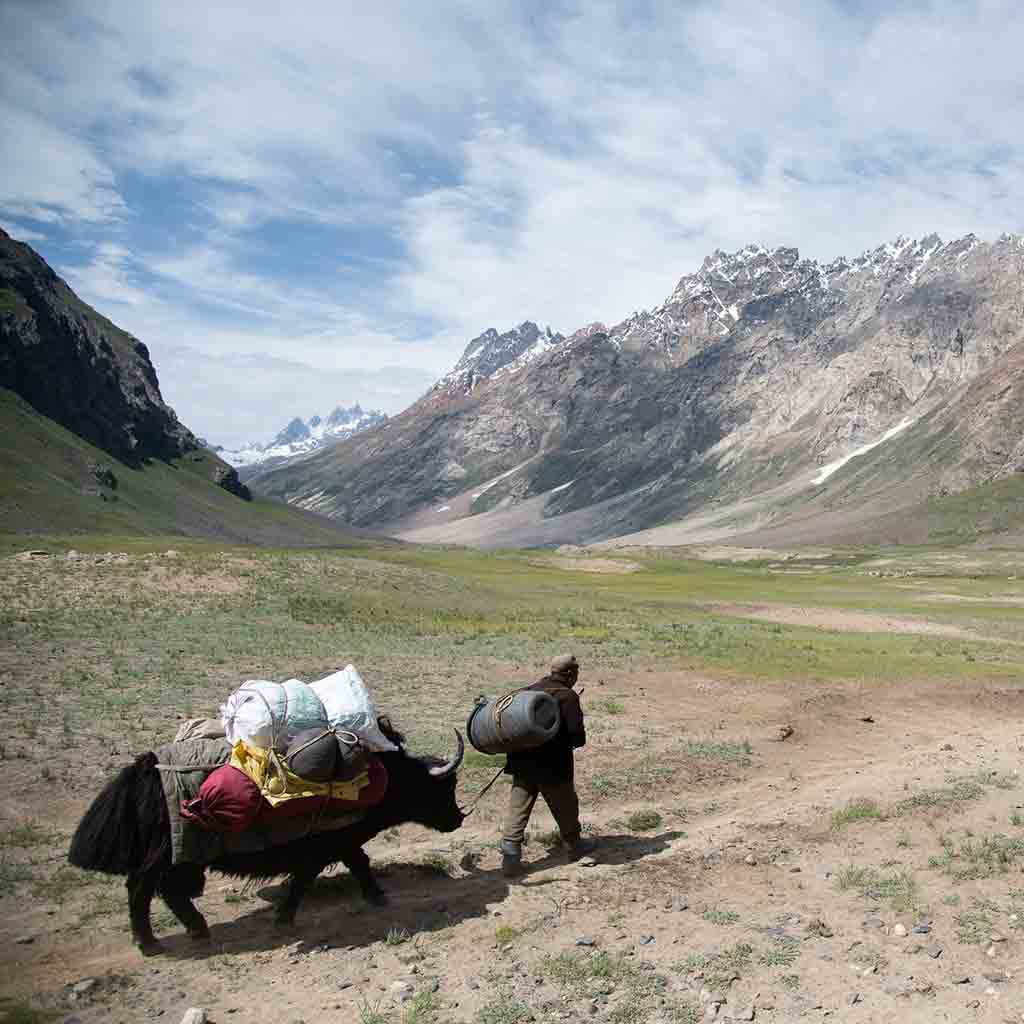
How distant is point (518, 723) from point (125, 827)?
4.56m

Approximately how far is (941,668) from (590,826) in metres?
21.3

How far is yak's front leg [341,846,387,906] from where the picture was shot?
399 inches

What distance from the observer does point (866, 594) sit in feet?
235

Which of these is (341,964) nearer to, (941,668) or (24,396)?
(941,668)

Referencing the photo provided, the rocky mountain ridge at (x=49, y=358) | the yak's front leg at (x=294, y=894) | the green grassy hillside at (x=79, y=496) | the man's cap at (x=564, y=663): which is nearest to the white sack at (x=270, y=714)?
the yak's front leg at (x=294, y=894)

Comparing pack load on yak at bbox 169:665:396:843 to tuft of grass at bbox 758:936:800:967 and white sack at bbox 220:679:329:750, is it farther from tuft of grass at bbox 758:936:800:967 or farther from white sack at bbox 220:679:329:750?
→ tuft of grass at bbox 758:936:800:967

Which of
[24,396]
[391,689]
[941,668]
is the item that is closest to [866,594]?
[941,668]

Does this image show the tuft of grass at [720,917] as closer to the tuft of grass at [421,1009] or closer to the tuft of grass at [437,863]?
the tuft of grass at [421,1009]

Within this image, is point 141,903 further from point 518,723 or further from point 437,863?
point 518,723

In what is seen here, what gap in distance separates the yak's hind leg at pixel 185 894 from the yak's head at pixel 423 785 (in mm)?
2404

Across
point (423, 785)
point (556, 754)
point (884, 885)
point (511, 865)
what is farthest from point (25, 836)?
point (884, 885)

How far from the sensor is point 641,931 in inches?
361

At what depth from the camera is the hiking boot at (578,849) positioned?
38.7 feet

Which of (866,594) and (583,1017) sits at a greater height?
(583,1017)
